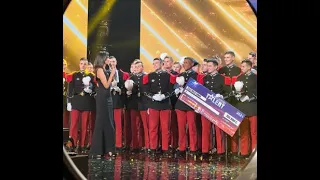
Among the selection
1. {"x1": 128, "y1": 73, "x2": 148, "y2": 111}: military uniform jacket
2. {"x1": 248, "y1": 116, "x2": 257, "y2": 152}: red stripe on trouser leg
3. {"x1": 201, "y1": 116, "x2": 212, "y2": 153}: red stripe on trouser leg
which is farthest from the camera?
{"x1": 128, "y1": 73, "x2": 148, "y2": 111}: military uniform jacket

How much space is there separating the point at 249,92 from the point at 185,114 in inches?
10.9

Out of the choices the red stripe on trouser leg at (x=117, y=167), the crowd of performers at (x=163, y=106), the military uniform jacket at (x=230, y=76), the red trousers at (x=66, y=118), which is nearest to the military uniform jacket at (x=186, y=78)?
the crowd of performers at (x=163, y=106)

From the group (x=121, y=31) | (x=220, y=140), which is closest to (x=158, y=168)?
(x=220, y=140)

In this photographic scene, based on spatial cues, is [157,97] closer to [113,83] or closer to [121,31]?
[113,83]

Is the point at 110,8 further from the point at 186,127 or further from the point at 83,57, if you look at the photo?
the point at 186,127

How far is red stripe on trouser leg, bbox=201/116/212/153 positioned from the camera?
1720mm

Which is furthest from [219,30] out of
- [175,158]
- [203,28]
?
[175,158]

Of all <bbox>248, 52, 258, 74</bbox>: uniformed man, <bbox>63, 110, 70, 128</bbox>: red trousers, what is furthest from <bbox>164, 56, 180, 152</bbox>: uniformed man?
<bbox>63, 110, 70, 128</bbox>: red trousers

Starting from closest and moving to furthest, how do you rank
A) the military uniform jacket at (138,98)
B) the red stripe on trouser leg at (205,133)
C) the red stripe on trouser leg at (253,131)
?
the red stripe on trouser leg at (253,131)
the red stripe on trouser leg at (205,133)
the military uniform jacket at (138,98)

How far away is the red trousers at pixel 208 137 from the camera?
1.69m

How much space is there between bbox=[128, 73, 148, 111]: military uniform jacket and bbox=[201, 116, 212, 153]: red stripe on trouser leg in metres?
0.27

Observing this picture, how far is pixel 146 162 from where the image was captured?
5.69 feet

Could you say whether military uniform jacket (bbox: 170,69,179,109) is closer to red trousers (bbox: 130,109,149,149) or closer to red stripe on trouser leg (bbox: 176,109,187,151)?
red stripe on trouser leg (bbox: 176,109,187,151)

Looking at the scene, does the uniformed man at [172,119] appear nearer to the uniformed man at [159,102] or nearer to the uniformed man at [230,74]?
the uniformed man at [159,102]
